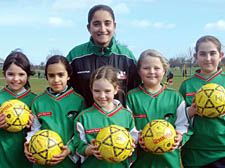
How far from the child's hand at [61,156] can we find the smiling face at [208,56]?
280 cm

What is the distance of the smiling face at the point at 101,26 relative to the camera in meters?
4.08

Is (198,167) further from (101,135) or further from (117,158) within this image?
(101,135)

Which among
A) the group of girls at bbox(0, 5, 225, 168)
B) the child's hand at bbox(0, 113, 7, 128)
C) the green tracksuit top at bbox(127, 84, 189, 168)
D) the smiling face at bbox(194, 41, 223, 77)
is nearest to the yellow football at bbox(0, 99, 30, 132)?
the child's hand at bbox(0, 113, 7, 128)

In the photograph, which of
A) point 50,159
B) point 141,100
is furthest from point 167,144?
point 50,159

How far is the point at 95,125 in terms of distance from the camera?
3.49 metres

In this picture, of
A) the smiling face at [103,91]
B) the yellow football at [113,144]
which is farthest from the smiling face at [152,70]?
the yellow football at [113,144]

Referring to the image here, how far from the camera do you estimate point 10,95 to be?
420cm

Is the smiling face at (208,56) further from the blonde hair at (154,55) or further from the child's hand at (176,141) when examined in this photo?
the child's hand at (176,141)

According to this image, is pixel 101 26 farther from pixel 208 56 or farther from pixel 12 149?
pixel 12 149

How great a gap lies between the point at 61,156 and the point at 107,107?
1028 millimetres

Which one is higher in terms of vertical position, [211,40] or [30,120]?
[211,40]

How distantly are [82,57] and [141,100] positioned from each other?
1.47 m

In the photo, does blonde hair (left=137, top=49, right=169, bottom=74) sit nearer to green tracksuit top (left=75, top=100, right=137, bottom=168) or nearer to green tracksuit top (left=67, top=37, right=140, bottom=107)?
green tracksuit top (left=67, top=37, right=140, bottom=107)

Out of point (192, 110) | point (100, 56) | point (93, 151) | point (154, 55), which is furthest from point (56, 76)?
point (192, 110)
